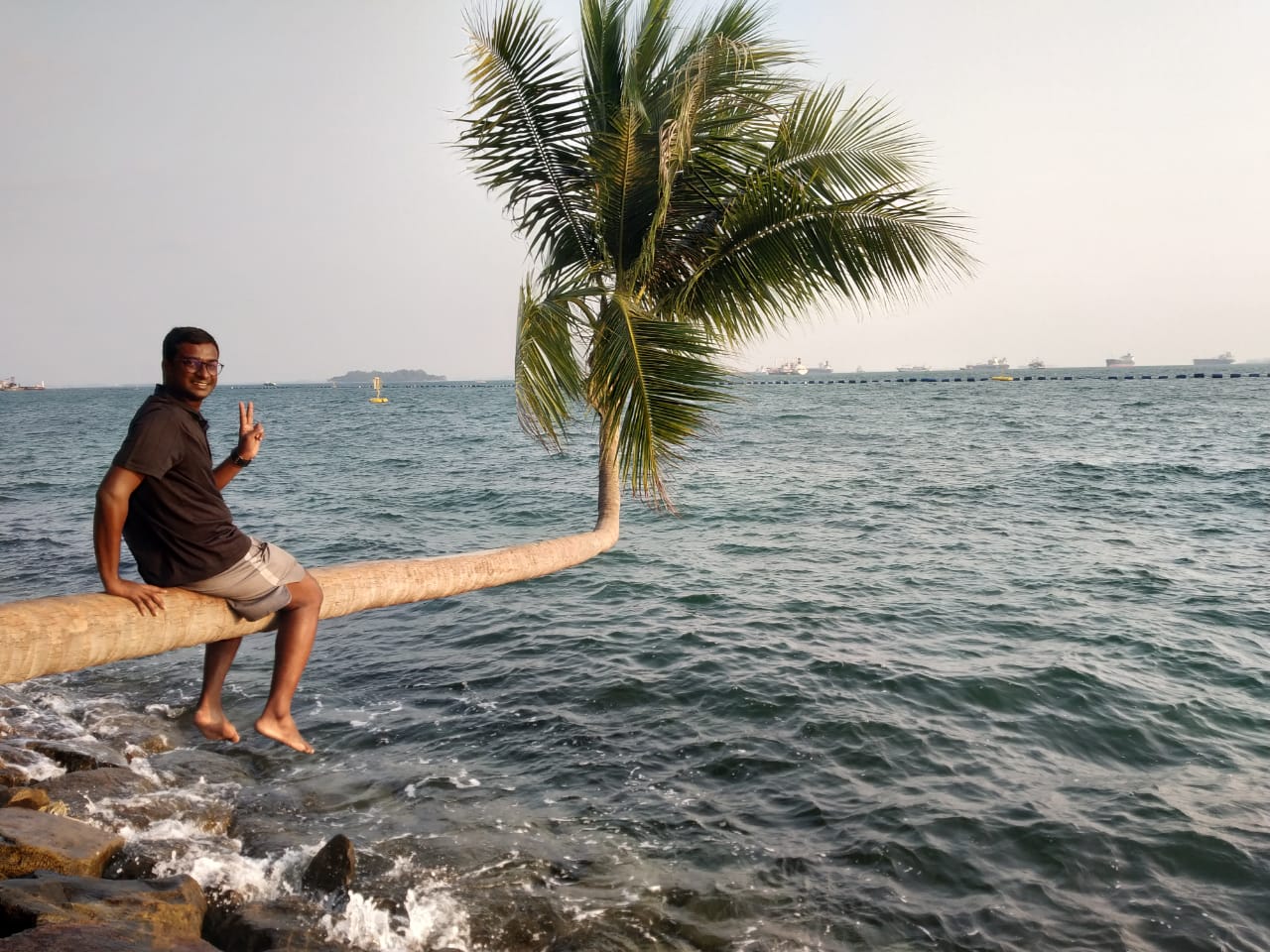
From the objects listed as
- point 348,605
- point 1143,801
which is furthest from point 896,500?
point 348,605

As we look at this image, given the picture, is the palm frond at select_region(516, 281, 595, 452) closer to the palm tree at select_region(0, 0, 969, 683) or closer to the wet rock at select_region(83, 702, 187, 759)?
the palm tree at select_region(0, 0, 969, 683)

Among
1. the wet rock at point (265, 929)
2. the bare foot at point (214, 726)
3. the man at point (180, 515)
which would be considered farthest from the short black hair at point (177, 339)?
the wet rock at point (265, 929)

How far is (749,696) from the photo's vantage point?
464 inches

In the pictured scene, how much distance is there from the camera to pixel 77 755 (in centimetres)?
925

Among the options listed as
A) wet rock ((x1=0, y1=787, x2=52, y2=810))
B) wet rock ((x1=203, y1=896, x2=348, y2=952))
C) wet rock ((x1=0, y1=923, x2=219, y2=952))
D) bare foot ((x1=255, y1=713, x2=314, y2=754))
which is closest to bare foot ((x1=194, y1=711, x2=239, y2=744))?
bare foot ((x1=255, y1=713, x2=314, y2=754))

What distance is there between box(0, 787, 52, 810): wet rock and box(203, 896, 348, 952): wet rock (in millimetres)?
2188

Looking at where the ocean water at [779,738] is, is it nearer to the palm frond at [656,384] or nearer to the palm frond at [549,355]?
the palm frond at [656,384]

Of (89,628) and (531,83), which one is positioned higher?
(531,83)

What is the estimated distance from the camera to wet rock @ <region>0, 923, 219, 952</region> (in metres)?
4.52

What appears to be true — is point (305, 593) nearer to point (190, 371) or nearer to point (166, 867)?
point (190, 371)

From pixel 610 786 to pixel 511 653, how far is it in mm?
4997

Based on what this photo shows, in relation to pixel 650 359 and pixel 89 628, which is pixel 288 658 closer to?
pixel 89 628

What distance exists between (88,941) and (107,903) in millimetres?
Result: 858

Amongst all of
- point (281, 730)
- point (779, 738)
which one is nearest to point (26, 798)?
point (281, 730)
